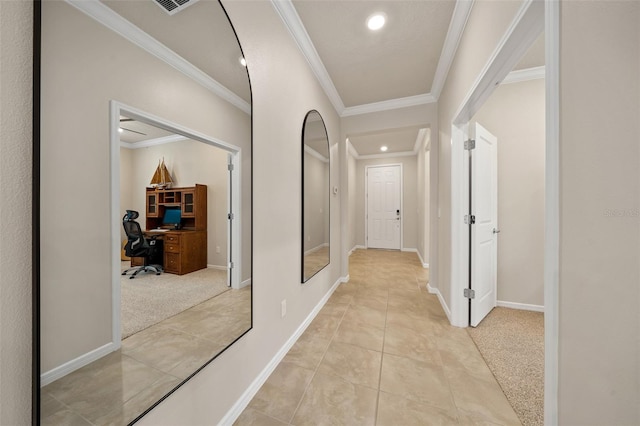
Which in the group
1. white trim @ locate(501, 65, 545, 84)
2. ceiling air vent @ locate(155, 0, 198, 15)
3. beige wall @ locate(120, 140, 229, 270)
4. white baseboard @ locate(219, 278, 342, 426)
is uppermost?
white trim @ locate(501, 65, 545, 84)

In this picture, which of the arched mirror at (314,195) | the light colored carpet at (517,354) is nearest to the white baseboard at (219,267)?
the arched mirror at (314,195)

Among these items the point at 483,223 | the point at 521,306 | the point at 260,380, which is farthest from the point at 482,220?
the point at 260,380

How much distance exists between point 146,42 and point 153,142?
0.33 metres

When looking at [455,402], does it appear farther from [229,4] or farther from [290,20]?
[290,20]

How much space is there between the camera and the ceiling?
3.12 feet

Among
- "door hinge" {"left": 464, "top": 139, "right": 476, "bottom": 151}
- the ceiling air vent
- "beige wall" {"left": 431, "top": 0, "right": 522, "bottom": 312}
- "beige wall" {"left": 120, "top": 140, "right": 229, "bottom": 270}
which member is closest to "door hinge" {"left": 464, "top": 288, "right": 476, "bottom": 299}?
"beige wall" {"left": 431, "top": 0, "right": 522, "bottom": 312}

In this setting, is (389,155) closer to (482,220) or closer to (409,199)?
(409,199)

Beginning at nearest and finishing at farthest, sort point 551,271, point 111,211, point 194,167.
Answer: point 111,211 → point 551,271 → point 194,167

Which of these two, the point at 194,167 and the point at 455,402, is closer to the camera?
the point at 194,167

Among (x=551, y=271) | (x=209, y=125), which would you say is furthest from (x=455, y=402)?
(x=209, y=125)

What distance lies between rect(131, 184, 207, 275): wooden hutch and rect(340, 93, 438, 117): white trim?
2863 millimetres

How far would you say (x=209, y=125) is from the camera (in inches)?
42.8

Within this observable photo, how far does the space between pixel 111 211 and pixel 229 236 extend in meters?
0.58

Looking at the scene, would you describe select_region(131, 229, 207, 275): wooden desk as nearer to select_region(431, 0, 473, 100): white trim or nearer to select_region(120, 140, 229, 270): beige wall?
select_region(120, 140, 229, 270): beige wall
